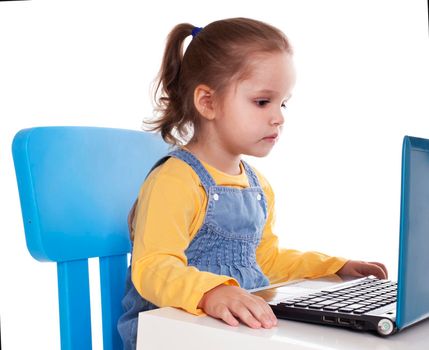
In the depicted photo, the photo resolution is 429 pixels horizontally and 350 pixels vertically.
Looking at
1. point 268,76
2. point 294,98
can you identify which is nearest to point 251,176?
point 268,76

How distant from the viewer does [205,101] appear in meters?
1.19

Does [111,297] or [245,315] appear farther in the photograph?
[111,297]

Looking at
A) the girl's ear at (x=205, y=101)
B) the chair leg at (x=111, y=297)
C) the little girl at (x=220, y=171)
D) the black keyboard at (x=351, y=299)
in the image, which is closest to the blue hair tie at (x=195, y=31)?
the little girl at (x=220, y=171)

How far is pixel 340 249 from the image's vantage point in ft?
6.58

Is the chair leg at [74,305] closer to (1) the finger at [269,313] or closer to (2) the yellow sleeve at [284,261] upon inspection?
(2) the yellow sleeve at [284,261]

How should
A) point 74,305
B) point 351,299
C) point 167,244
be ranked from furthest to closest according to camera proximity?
point 74,305 → point 167,244 → point 351,299

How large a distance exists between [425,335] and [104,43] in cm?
147

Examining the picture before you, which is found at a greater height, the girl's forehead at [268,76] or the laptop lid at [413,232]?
the girl's forehead at [268,76]

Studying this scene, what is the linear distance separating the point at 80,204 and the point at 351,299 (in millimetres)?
489

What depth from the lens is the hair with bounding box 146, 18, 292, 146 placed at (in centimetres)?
115

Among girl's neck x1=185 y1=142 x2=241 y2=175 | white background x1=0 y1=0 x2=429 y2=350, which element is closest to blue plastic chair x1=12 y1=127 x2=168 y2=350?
girl's neck x1=185 y1=142 x2=241 y2=175

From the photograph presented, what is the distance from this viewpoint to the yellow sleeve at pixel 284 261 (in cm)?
114

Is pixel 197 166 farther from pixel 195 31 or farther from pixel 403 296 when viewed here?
pixel 403 296

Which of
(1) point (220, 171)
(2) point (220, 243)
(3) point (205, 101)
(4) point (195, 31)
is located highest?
(4) point (195, 31)
